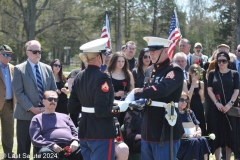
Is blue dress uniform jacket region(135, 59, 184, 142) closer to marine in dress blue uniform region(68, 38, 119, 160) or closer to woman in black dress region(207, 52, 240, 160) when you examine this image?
marine in dress blue uniform region(68, 38, 119, 160)

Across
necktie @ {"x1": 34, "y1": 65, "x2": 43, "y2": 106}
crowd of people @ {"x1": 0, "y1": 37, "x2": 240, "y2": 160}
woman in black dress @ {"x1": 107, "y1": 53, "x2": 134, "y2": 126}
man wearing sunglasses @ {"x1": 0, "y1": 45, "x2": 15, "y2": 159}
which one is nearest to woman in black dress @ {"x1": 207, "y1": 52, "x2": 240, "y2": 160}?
crowd of people @ {"x1": 0, "y1": 37, "x2": 240, "y2": 160}

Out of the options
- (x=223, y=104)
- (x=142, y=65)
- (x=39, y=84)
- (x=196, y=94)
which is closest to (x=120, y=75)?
(x=142, y=65)

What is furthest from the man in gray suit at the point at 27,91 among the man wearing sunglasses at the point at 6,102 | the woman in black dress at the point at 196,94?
the woman in black dress at the point at 196,94

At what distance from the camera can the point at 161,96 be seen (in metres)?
3.77

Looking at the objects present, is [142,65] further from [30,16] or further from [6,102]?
[30,16]

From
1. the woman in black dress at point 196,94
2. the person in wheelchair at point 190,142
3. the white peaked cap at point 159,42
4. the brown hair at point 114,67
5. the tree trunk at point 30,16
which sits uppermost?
the tree trunk at point 30,16

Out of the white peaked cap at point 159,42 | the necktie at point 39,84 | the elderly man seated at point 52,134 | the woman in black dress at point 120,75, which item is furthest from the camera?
the woman in black dress at point 120,75

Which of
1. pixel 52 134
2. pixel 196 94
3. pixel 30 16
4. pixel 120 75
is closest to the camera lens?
pixel 52 134

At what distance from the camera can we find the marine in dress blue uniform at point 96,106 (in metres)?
3.73

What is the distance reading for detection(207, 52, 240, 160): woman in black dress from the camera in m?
6.64

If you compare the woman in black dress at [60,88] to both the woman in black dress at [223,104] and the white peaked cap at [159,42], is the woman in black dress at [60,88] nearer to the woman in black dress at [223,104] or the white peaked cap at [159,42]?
the woman in black dress at [223,104]

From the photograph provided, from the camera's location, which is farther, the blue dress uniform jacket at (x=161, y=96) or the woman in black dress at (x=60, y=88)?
the woman in black dress at (x=60, y=88)

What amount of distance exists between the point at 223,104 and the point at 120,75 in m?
1.93

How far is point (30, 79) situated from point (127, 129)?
66.5 inches
